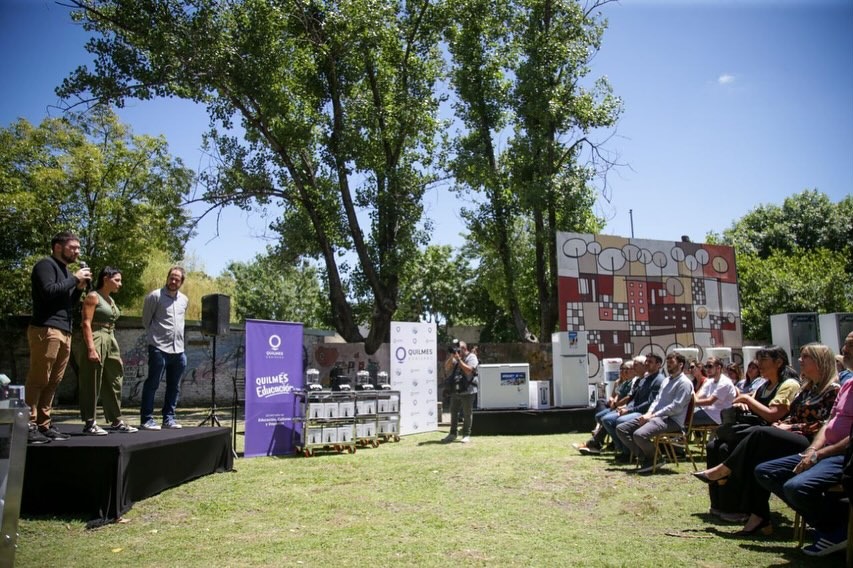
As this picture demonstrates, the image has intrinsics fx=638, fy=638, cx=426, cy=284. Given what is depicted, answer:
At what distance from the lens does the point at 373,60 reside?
17.8 metres

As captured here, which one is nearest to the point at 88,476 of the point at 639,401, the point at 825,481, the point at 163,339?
the point at 163,339

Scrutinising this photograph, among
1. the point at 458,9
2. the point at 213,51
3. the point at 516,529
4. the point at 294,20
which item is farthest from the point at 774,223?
the point at 516,529

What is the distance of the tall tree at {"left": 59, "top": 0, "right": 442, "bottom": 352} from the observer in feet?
50.2

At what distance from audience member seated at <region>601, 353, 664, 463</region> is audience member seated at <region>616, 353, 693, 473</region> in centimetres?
48

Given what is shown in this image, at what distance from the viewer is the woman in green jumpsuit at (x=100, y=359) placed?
5.74 m

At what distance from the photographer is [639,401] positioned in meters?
8.16

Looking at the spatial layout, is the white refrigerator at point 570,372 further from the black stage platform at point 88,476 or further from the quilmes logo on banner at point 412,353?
the black stage platform at point 88,476

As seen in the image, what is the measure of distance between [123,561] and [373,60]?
15.9 metres

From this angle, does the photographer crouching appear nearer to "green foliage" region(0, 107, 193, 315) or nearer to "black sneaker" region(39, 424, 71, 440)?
"black sneaker" region(39, 424, 71, 440)

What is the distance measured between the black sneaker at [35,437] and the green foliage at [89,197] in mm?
13819

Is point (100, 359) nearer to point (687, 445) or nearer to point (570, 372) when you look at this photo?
point (687, 445)

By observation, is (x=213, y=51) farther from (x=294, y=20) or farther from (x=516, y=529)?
(x=516, y=529)

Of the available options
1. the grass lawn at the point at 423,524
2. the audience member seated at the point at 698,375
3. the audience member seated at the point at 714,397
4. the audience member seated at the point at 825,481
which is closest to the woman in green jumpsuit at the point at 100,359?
the grass lawn at the point at 423,524

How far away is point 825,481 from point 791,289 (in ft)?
85.1
